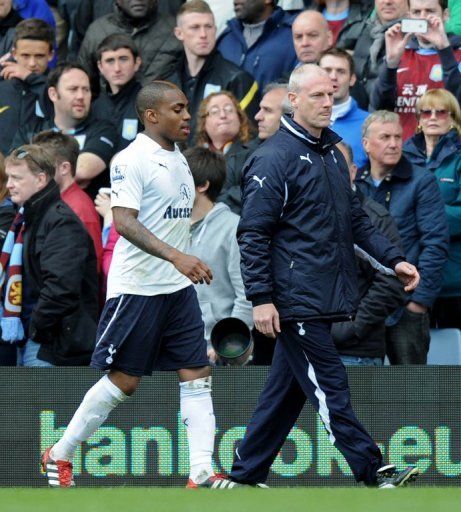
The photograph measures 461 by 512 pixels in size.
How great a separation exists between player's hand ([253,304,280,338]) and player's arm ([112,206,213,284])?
0.31 metres

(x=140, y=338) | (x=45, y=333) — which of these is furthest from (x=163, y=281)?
(x=45, y=333)

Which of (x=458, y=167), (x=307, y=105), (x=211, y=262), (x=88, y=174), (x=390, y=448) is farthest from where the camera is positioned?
(x=88, y=174)

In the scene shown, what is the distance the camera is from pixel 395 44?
36.6ft

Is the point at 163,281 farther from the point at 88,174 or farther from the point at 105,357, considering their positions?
the point at 88,174

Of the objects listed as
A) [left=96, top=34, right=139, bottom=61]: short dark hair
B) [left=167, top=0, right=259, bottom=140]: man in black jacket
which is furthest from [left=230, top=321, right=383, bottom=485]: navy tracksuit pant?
[left=96, top=34, right=139, bottom=61]: short dark hair

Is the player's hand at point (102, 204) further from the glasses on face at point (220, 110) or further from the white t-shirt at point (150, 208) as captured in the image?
the white t-shirt at point (150, 208)

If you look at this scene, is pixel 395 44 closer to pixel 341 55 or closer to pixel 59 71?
pixel 341 55

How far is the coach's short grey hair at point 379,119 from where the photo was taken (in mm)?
10234

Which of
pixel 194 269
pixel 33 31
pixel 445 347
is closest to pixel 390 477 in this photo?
pixel 194 269

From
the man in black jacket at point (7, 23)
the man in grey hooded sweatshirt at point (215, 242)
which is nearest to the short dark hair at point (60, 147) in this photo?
the man in grey hooded sweatshirt at point (215, 242)

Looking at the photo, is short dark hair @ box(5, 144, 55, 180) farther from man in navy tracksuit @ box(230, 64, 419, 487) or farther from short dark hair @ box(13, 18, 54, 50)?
short dark hair @ box(13, 18, 54, 50)

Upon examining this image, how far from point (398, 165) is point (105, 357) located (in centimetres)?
332

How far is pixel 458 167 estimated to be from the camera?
34.4 ft

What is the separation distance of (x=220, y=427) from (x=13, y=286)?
1.81 metres
